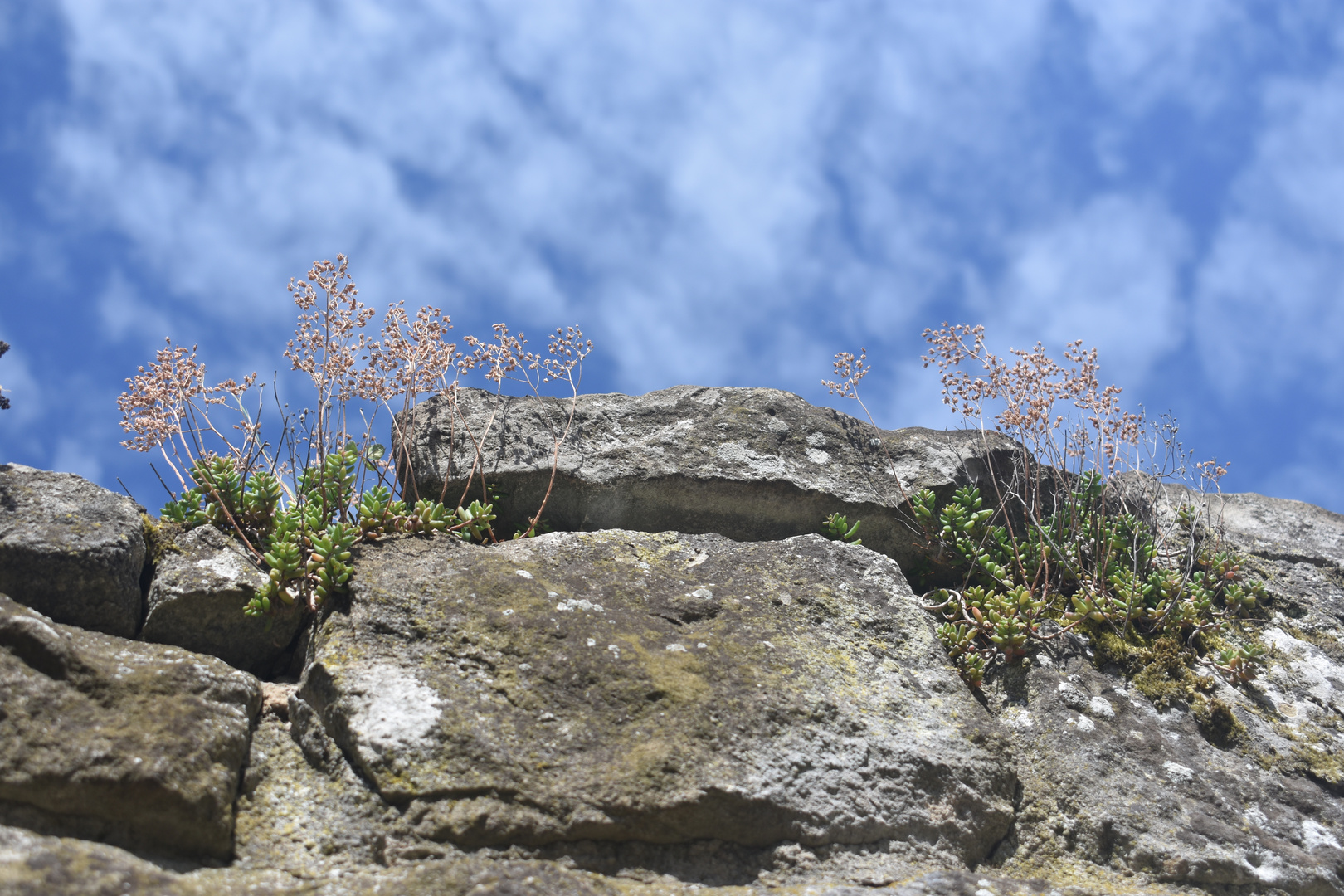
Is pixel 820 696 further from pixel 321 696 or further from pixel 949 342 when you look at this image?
pixel 949 342

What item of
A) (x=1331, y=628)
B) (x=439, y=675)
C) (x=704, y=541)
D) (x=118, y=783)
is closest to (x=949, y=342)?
(x=704, y=541)

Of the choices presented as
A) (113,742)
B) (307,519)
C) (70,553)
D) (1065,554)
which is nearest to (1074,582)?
(1065,554)

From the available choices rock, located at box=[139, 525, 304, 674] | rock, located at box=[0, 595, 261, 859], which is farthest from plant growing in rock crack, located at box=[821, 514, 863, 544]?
rock, located at box=[0, 595, 261, 859]

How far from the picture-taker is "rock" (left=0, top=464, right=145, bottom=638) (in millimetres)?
3705

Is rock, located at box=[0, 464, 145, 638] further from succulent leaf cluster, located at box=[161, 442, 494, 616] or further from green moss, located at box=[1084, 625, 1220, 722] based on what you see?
green moss, located at box=[1084, 625, 1220, 722]

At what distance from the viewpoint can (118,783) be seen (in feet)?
9.34

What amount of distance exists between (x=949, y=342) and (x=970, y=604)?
1838 mm

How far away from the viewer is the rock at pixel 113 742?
279 centimetres

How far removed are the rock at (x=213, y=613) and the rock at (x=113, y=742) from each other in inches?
24.1

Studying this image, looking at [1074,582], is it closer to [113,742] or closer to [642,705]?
[642,705]

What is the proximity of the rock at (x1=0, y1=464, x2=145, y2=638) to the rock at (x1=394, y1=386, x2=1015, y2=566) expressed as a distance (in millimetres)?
1550

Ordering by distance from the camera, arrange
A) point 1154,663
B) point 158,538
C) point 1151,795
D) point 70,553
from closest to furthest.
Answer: point 70,553 → point 1151,795 → point 158,538 → point 1154,663

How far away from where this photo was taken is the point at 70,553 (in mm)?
3760

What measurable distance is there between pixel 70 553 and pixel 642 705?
2.50 m
